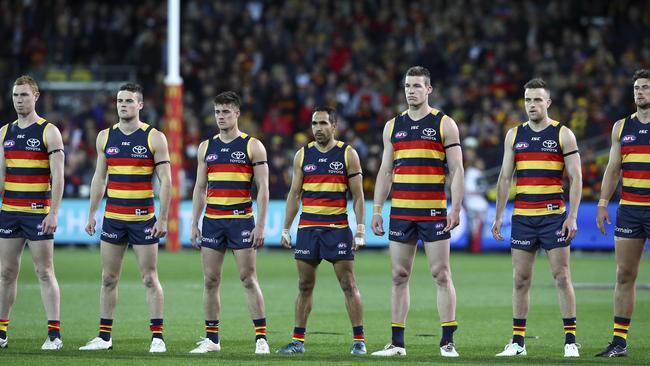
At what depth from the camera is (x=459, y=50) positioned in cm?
3281

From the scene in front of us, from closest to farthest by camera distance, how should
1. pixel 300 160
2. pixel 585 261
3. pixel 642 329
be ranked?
pixel 300 160
pixel 642 329
pixel 585 261

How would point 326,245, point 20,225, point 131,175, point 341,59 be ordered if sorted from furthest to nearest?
point 341,59 < point 20,225 < point 131,175 < point 326,245

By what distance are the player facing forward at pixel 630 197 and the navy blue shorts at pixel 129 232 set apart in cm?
445

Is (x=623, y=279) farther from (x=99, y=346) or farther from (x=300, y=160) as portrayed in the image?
(x=99, y=346)

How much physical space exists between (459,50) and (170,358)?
902 inches

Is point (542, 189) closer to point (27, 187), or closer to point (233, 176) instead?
point (233, 176)

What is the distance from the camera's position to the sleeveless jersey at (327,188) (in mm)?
11898

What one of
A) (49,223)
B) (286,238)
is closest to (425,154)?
(286,238)

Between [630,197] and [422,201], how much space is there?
2013 millimetres

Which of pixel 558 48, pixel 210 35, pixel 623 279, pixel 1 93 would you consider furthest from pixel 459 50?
pixel 623 279

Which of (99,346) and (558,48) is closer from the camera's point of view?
(99,346)

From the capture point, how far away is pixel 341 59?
1325 inches

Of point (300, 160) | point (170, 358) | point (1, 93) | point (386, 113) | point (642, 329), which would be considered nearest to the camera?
point (170, 358)

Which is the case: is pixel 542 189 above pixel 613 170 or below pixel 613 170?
below
